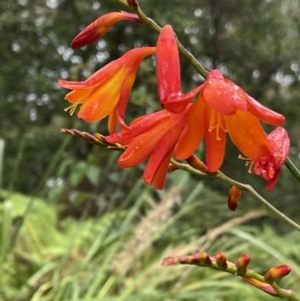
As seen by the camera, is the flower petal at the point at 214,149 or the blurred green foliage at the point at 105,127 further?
the blurred green foliage at the point at 105,127

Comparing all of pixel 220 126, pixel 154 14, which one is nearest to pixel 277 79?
pixel 154 14

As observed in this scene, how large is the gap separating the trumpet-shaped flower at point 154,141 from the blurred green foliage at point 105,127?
1.38 meters

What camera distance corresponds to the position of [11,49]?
341 centimetres

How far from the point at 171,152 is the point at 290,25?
146 inches

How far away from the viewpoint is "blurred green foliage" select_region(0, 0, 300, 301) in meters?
2.26

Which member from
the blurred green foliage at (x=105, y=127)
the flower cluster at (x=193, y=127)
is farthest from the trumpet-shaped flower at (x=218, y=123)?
the blurred green foliage at (x=105, y=127)

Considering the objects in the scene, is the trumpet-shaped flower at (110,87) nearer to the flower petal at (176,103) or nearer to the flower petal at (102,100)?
the flower petal at (102,100)

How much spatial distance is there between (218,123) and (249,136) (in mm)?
46

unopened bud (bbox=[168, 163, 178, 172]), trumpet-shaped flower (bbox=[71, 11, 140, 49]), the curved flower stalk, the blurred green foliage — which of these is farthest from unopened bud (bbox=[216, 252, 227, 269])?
the blurred green foliage

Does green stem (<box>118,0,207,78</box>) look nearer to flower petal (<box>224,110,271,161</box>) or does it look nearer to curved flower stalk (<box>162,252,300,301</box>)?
flower petal (<box>224,110,271,161</box>)

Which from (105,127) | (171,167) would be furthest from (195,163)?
(105,127)

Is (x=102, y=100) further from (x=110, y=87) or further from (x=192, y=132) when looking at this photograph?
(x=192, y=132)

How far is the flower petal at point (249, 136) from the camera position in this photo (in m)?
0.48

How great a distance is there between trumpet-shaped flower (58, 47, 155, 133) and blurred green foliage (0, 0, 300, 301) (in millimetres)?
1312
